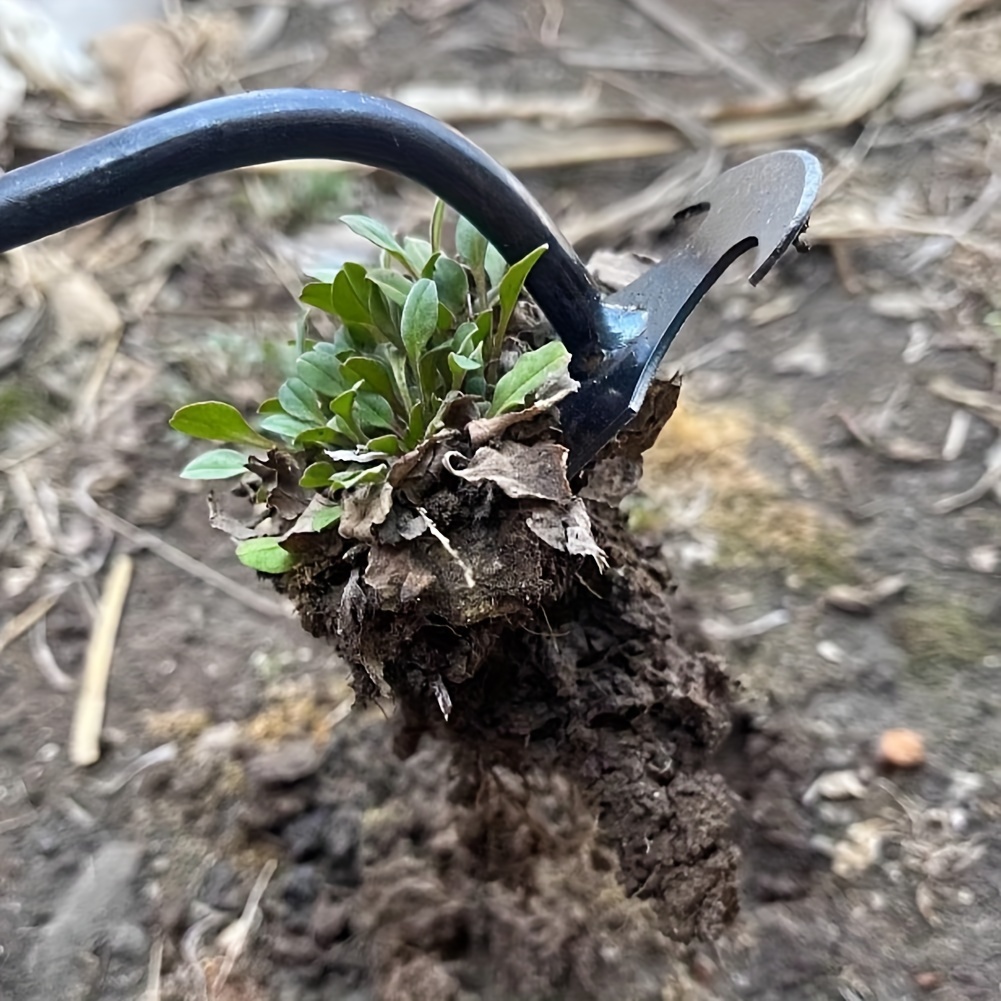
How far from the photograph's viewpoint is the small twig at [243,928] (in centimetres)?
115

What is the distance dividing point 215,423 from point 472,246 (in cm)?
28

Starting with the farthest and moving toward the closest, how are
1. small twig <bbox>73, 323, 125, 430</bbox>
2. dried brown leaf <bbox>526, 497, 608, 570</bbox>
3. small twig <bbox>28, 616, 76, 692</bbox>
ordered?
small twig <bbox>73, 323, 125, 430</bbox> < small twig <bbox>28, 616, 76, 692</bbox> < dried brown leaf <bbox>526, 497, 608, 570</bbox>

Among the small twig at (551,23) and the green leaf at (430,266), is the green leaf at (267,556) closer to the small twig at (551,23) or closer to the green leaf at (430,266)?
the green leaf at (430,266)

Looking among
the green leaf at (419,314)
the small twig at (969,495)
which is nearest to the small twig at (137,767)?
the green leaf at (419,314)

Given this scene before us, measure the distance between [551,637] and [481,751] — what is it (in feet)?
0.57

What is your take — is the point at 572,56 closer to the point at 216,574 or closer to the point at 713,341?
the point at 713,341

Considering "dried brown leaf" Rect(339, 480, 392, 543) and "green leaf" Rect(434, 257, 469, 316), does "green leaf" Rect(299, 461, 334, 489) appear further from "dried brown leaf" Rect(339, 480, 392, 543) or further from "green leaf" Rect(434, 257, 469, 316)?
"green leaf" Rect(434, 257, 469, 316)

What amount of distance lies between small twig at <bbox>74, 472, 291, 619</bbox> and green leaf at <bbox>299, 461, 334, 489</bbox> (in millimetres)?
678

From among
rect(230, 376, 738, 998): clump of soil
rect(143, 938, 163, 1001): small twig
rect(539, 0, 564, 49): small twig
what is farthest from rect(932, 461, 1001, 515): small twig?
rect(539, 0, 564, 49): small twig

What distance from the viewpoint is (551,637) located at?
0.99 m

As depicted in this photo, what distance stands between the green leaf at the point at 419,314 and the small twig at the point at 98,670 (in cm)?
82

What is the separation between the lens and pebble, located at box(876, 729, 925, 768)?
4.04ft

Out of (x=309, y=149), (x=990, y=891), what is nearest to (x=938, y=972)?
(x=990, y=891)

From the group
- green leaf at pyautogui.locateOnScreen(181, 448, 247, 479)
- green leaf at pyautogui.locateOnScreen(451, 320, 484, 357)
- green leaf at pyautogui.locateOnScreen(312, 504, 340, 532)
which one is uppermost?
green leaf at pyautogui.locateOnScreen(451, 320, 484, 357)
